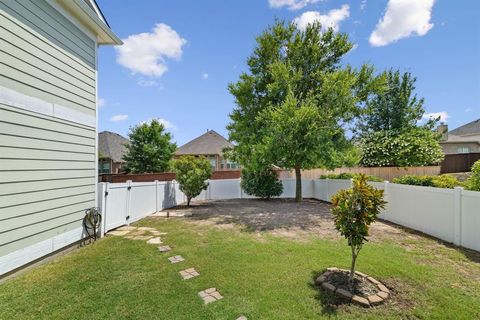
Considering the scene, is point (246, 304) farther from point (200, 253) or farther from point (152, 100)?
point (152, 100)

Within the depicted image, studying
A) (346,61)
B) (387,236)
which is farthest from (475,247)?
(346,61)

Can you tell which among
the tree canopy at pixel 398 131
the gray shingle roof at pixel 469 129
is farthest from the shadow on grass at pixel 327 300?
the gray shingle roof at pixel 469 129

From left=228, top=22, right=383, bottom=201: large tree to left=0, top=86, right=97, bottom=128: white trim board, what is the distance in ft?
21.6

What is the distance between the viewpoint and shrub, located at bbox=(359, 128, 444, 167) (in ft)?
50.6

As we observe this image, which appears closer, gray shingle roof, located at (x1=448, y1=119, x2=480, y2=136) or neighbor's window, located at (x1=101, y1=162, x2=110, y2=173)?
neighbor's window, located at (x1=101, y1=162, x2=110, y2=173)

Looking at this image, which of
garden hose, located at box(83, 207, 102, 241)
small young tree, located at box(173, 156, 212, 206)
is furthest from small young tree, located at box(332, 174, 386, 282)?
small young tree, located at box(173, 156, 212, 206)

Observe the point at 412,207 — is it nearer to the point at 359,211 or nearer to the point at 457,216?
the point at 457,216

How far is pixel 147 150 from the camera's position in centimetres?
2258

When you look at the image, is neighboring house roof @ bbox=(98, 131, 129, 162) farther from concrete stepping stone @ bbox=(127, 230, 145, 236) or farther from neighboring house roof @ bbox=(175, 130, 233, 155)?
concrete stepping stone @ bbox=(127, 230, 145, 236)

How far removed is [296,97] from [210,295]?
34.8 ft

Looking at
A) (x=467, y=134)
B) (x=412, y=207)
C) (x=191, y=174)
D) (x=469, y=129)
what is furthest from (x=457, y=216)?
(x=469, y=129)

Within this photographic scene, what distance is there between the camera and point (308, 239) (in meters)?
5.93

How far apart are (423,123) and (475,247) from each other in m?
20.3

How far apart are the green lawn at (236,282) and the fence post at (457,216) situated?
519mm
